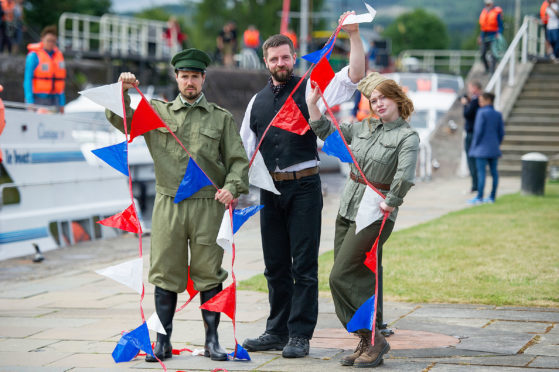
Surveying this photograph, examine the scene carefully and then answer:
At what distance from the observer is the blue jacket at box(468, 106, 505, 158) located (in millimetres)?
14852

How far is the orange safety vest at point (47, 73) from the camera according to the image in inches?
526

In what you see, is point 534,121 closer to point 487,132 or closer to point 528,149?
point 528,149

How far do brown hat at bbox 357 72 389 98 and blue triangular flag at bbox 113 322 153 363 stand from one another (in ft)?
6.62

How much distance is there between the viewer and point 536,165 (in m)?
15.2

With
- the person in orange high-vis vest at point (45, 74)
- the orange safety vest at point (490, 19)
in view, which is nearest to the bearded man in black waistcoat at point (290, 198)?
the person in orange high-vis vest at point (45, 74)

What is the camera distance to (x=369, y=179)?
552 centimetres

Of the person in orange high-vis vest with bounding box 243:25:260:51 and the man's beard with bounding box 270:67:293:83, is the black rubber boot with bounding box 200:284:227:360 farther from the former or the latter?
the person in orange high-vis vest with bounding box 243:25:260:51

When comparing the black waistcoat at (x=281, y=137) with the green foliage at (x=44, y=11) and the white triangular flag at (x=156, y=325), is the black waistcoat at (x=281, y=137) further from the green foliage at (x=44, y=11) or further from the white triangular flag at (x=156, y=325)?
the green foliage at (x=44, y=11)

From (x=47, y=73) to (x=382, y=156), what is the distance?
9129 mm

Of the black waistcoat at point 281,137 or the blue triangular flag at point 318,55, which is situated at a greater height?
the blue triangular flag at point 318,55

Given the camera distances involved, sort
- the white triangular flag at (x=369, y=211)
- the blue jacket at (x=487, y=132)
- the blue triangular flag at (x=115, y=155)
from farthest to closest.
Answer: the blue jacket at (x=487, y=132), the blue triangular flag at (x=115, y=155), the white triangular flag at (x=369, y=211)

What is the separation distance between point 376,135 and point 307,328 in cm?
132

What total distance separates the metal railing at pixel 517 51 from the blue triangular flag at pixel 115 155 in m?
17.1

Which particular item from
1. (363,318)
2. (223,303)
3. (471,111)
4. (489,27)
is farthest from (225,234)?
(489,27)
